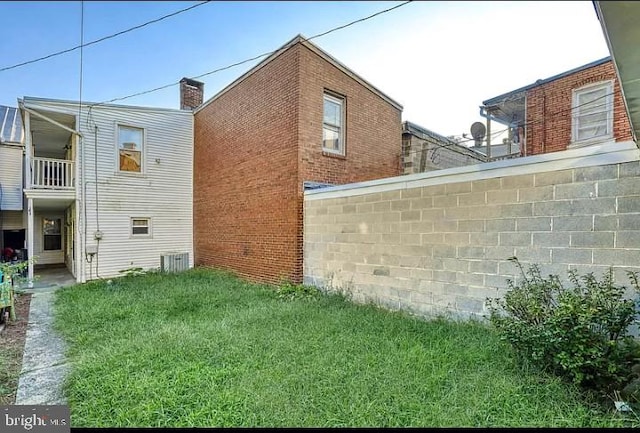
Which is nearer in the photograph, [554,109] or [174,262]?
[554,109]

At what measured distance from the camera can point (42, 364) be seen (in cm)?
402

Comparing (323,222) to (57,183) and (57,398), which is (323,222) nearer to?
(57,398)

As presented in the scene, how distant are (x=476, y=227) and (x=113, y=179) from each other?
1057cm

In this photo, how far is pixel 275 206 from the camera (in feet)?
27.2

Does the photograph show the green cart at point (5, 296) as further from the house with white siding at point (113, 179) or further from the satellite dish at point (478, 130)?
the satellite dish at point (478, 130)

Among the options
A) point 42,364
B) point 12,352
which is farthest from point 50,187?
point 42,364

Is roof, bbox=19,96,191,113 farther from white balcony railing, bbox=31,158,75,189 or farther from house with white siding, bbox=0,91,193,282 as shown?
white balcony railing, bbox=31,158,75,189

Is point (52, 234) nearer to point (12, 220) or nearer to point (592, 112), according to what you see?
point (12, 220)

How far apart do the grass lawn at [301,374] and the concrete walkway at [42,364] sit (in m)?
0.15

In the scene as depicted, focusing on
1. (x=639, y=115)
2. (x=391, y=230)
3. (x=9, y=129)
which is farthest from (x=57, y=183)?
(x=639, y=115)

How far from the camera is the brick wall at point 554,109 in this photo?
9.59 meters

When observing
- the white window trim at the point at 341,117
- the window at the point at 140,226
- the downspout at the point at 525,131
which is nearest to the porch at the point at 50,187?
the window at the point at 140,226

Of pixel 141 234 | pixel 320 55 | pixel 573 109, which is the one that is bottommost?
pixel 141 234

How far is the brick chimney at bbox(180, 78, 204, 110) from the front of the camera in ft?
41.1
